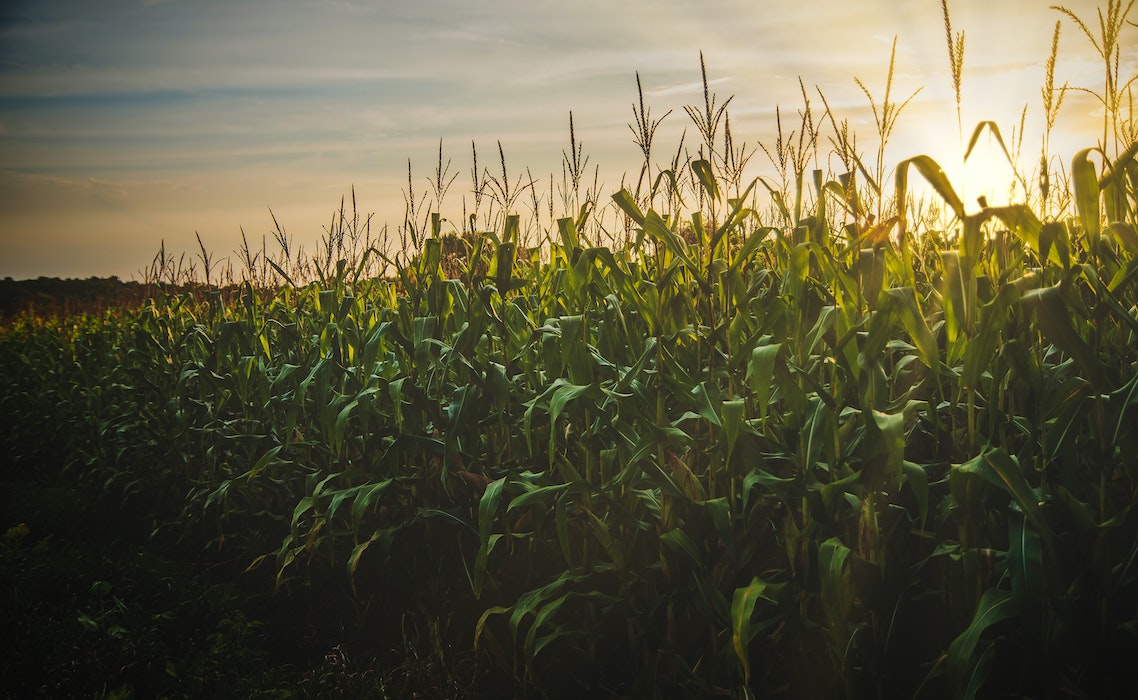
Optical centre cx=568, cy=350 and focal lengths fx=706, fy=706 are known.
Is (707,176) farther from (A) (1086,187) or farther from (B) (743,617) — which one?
(B) (743,617)

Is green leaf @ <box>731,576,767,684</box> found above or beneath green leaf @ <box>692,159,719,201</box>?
beneath

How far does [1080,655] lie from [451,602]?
2109mm

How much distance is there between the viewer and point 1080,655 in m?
1.72

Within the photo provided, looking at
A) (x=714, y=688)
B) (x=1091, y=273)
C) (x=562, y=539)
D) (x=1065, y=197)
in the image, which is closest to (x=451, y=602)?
(x=562, y=539)

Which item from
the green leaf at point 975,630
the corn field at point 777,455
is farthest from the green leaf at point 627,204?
the green leaf at point 975,630

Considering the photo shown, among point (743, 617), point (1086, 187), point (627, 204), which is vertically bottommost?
point (743, 617)

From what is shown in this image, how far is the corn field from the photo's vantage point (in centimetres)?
174

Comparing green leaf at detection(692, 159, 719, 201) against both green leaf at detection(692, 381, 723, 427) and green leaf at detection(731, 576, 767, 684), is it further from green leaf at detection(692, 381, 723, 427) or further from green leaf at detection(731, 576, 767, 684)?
green leaf at detection(731, 576, 767, 684)

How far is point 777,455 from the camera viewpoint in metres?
2.13

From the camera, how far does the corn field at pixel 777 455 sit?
1.74 meters

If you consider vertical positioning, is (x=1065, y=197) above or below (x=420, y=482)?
above

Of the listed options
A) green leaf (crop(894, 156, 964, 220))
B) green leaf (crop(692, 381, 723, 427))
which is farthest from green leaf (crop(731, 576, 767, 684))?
green leaf (crop(894, 156, 964, 220))

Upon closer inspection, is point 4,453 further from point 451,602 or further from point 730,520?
point 730,520

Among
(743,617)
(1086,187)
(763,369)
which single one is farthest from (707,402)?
(1086,187)
